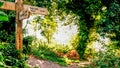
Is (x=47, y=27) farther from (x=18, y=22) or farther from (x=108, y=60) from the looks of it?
(x=18, y=22)

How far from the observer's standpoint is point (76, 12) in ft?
60.8

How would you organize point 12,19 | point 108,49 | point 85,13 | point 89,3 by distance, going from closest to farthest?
point 108,49 → point 12,19 → point 89,3 → point 85,13

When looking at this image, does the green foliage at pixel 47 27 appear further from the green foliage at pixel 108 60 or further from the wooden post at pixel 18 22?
the wooden post at pixel 18 22

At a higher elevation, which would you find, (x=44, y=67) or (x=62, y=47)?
(x=44, y=67)

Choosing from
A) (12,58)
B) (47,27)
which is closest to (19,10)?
(12,58)

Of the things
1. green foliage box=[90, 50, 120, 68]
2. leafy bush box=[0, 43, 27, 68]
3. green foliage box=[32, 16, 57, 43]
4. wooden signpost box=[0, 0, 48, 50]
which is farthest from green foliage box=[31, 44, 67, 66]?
wooden signpost box=[0, 0, 48, 50]

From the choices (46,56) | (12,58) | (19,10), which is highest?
(19,10)

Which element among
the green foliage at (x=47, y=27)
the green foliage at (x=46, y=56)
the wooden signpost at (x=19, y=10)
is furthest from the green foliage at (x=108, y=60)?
the green foliage at (x=47, y=27)

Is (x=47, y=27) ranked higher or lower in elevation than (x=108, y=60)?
lower

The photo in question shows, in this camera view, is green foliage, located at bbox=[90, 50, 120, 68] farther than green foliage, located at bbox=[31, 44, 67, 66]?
No

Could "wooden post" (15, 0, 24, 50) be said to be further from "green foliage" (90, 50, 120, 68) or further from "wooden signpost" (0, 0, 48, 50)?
"green foliage" (90, 50, 120, 68)

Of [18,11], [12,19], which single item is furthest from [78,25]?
[18,11]

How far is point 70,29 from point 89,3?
14.8 ft

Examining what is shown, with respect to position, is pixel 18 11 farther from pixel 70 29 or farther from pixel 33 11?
pixel 70 29
